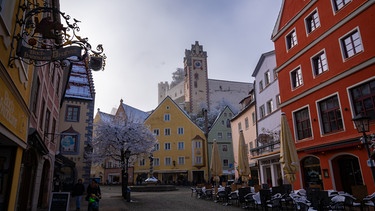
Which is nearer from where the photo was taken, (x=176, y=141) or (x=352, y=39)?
(x=352, y=39)

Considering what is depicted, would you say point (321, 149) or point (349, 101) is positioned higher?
point (349, 101)

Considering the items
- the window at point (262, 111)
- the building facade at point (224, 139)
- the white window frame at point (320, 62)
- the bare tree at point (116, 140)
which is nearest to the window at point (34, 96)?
the bare tree at point (116, 140)

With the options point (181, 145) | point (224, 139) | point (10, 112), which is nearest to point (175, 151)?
point (181, 145)

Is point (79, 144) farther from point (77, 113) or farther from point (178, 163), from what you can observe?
point (178, 163)

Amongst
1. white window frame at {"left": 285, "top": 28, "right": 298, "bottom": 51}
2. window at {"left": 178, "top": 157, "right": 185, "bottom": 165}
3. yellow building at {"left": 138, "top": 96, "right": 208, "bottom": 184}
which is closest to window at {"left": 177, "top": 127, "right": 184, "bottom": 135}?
yellow building at {"left": 138, "top": 96, "right": 208, "bottom": 184}

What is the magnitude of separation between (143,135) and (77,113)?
308 inches

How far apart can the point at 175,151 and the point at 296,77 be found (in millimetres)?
34639

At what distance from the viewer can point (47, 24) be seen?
659 cm

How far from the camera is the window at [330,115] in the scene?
15821 mm

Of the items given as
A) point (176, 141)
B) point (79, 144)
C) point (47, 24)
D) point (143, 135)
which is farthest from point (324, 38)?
point (176, 141)

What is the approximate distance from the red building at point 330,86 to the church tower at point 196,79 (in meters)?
70.7

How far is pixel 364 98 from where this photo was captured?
46.0ft

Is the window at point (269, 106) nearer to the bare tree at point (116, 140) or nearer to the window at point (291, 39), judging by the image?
the window at point (291, 39)

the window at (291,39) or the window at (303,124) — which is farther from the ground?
the window at (291,39)
